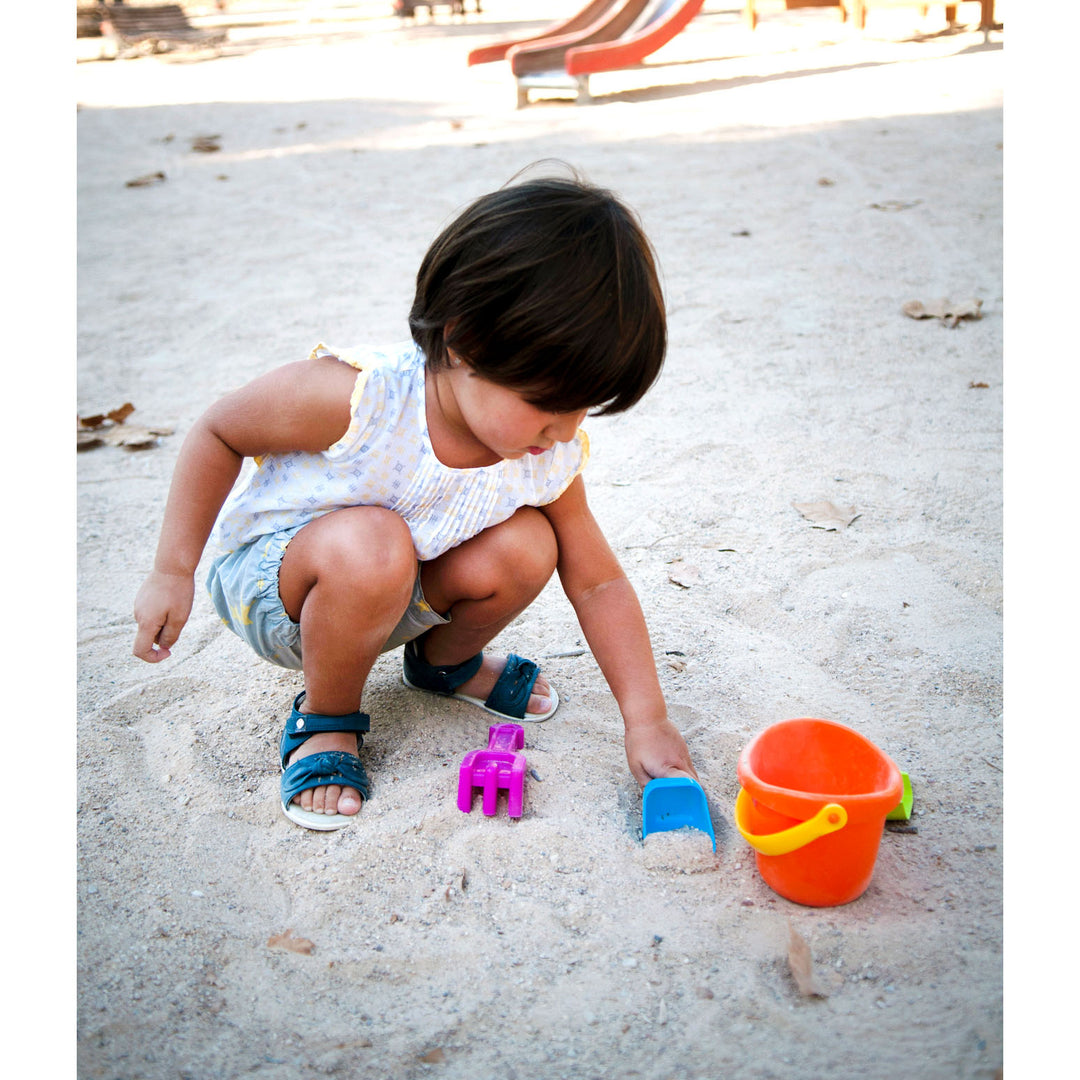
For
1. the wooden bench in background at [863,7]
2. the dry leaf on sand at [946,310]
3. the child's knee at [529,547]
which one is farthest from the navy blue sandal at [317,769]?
the wooden bench in background at [863,7]

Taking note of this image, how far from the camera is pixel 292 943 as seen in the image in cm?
133

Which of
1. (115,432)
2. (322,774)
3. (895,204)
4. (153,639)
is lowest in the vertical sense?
(322,774)

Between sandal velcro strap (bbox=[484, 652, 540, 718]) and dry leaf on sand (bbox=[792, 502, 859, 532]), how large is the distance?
2.86ft

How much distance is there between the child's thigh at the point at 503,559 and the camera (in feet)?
5.31

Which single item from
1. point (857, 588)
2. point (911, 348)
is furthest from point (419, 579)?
point (911, 348)

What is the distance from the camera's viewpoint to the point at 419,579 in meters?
1.70

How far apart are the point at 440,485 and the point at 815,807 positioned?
703mm

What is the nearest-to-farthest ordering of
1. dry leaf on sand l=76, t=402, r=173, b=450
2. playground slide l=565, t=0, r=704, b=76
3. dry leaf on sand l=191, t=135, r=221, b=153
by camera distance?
dry leaf on sand l=76, t=402, r=173, b=450, dry leaf on sand l=191, t=135, r=221, b=153, playground slide l=565, t=0, r=704, b=76

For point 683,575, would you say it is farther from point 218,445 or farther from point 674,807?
point 218,445

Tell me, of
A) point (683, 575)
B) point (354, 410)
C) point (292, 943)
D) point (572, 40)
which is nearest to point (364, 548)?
point (354, 410)

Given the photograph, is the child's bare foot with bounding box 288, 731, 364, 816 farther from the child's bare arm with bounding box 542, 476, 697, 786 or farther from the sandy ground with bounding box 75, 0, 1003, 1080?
the child's bare arm with bounding box 542, 476, 697, 786

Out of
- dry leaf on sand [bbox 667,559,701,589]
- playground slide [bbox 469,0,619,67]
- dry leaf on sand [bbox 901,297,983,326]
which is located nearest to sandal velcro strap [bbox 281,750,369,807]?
dry leaf on sand [bbox 667,559,701,589]

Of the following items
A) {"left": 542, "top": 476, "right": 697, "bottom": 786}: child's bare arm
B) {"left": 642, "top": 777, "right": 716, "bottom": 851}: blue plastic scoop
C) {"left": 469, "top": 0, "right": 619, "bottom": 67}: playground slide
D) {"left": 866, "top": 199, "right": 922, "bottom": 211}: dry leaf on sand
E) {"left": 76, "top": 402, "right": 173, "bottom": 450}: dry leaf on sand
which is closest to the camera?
{"left": 642, "top": 777, "right": 716, "bottom": 851}: blue plastic scoop

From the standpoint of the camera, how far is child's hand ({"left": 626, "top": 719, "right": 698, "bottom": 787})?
5.14ft
